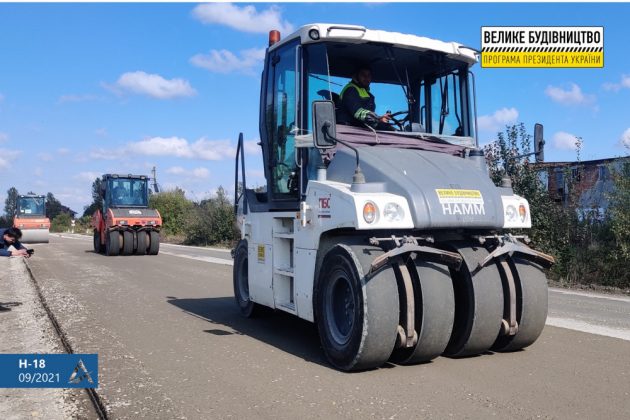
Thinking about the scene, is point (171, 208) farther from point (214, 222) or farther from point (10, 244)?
point (10, 244)

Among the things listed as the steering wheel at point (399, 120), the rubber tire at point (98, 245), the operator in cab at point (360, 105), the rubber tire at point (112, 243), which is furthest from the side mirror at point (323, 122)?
the rubber tire at point (98, 245)

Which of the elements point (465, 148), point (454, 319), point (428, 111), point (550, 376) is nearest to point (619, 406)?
point (550, 376)

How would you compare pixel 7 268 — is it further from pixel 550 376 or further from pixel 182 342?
pixel 550 376

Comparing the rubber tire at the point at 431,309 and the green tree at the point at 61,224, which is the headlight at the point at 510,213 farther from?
the green tree at the point at 61,224

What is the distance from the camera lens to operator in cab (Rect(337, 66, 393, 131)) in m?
6.30

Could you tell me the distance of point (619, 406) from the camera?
429 cm

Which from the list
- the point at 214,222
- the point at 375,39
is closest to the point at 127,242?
the point at 214,222

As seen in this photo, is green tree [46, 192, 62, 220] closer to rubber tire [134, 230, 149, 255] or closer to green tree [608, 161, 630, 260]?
rubber tire [134, 230, 149, 255]

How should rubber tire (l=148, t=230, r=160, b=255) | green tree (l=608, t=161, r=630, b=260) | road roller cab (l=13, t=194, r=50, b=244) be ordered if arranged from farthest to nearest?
road roller cab (l=13, t=194, r=50, b=244), rubber tire (l=148, t=230, r=160, b=255), green tree (l=608, t=161, r=630, b=260)

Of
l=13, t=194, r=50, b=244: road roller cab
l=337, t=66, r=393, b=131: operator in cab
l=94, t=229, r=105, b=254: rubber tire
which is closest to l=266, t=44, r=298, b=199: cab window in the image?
l=337, t=66, r=393, b=131: operator in cab

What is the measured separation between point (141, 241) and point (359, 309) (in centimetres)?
1931

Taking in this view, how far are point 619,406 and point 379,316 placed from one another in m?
1.81

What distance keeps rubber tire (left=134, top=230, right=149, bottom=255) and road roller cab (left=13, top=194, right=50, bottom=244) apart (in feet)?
42.4

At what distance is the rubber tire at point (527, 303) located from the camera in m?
5.59
